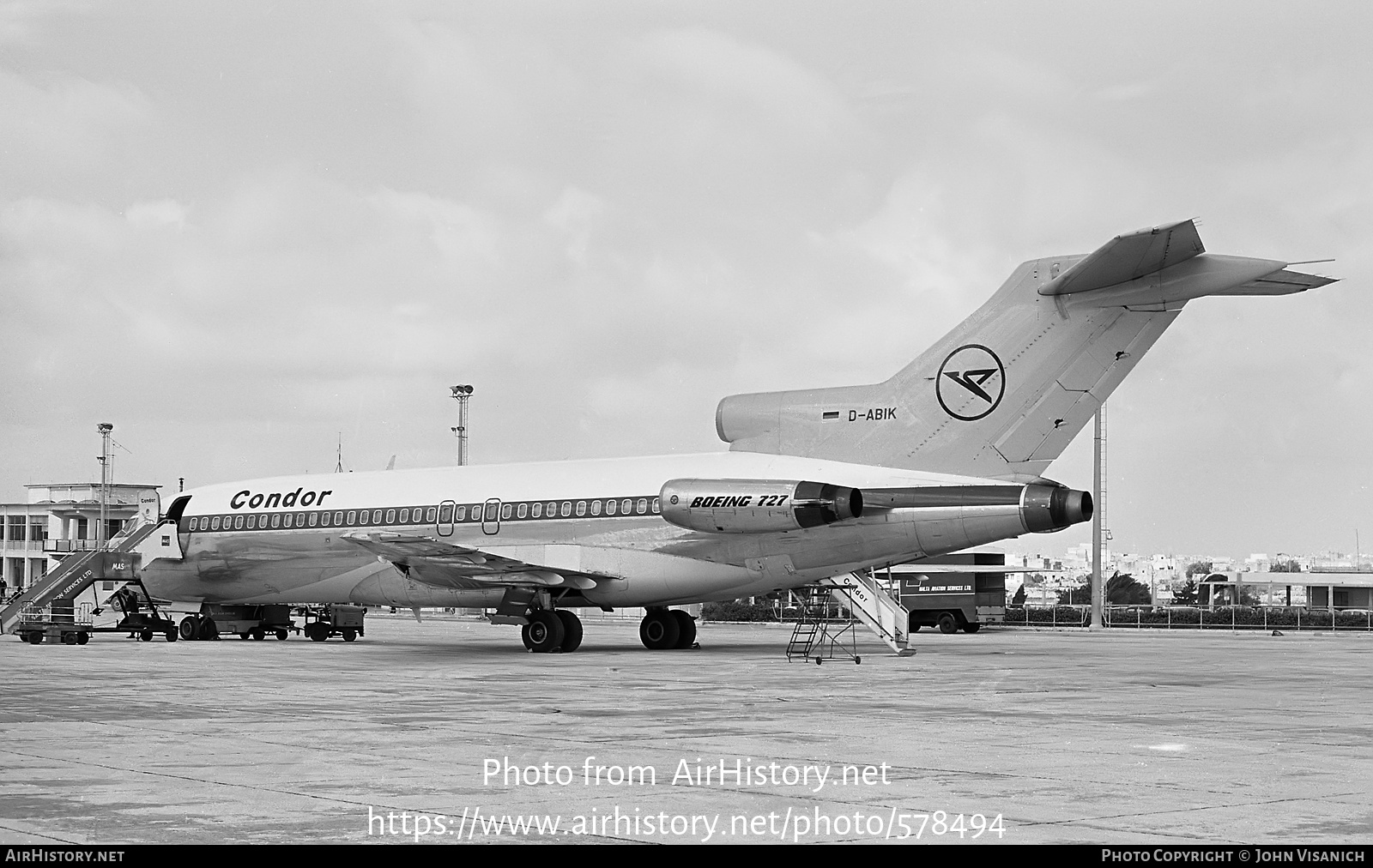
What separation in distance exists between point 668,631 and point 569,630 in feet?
10.6

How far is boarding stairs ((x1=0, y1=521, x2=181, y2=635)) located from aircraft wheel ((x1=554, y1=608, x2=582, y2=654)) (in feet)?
34.9

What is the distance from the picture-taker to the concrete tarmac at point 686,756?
7383 mm

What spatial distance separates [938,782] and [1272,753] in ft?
9.83

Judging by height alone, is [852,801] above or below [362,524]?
below

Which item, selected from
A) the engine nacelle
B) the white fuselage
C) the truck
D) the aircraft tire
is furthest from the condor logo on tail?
the truck

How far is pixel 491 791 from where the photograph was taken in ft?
28.1

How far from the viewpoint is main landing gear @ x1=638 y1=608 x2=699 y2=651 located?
2927cm

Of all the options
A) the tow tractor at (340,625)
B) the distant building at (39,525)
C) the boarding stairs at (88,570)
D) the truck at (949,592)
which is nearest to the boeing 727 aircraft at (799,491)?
the boarding stairs at (88,570)

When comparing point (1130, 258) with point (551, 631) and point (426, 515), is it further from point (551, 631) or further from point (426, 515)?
point (426, 515)

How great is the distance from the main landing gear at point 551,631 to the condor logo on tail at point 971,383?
7747 millimetres

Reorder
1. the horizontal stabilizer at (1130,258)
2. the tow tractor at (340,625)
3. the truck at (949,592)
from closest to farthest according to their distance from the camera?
the horizontal stabilizer at (1130,258), the tow tractor at (340,625), the truck at (949,592)

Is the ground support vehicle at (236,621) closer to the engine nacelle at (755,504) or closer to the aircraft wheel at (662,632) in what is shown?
the aircraft wheel at (662,632)
